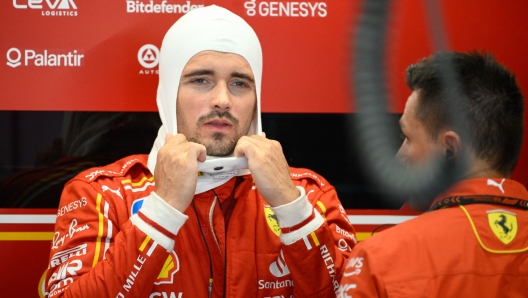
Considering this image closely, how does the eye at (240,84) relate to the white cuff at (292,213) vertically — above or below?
above

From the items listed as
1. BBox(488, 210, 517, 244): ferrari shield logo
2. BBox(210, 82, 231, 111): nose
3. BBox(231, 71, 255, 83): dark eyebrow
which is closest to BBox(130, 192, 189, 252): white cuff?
BBox(210, 82, 231, 111): nose

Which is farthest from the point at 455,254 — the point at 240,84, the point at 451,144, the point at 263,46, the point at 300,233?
the point at 263,46

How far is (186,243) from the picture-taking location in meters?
2.09

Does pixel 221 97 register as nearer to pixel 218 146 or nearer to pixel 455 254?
pixel 218 146

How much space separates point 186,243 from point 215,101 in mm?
439

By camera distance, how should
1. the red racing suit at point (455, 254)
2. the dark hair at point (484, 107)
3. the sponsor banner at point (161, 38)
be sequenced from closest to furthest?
1. the red racing suit at point (455, 254)
2. the dark hair at point (484, 107)
3. the sponsor banner at point (161, 38)

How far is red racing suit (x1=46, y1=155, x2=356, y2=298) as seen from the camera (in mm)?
1866

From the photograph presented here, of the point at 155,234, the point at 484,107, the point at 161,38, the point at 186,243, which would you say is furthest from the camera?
the point at 161,38

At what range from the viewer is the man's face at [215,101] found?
2.19 meters

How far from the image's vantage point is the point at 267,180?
77.7 inches

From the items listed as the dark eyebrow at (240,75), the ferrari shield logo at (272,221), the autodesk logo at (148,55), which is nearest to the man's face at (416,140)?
the ferrari shield logo at (272,221)

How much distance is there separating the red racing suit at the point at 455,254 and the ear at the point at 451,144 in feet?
0.24

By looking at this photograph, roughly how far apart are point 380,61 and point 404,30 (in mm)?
231

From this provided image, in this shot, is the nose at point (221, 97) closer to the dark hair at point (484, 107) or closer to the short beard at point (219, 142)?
the short beard at point (219, 142)
